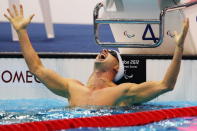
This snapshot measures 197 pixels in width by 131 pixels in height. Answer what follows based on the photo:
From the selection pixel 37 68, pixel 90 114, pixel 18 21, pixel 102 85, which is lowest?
pixel 90 114

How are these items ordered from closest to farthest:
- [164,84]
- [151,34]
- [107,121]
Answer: [107,121] → [164,84] → [151,34]

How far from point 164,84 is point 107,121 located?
609mm

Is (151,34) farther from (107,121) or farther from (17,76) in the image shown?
(107,121)

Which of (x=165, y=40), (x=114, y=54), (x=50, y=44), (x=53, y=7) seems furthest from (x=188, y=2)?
(x=53, y=7)

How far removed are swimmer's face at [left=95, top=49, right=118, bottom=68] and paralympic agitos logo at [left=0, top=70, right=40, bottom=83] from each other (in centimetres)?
156

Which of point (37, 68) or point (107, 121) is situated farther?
point (37, 68)

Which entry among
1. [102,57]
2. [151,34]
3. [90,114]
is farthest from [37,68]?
[151,34]

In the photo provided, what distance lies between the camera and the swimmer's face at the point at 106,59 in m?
4.27

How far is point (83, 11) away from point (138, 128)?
5.06 m

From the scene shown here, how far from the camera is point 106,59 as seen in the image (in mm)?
4305

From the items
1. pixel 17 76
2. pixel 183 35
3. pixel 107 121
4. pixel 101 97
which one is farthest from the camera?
pixel 17 76

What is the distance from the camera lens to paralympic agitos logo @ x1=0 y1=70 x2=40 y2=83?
571 cm

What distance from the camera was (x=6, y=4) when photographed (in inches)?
341

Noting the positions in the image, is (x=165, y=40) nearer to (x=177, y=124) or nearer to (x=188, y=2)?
(x=188, y=2)
